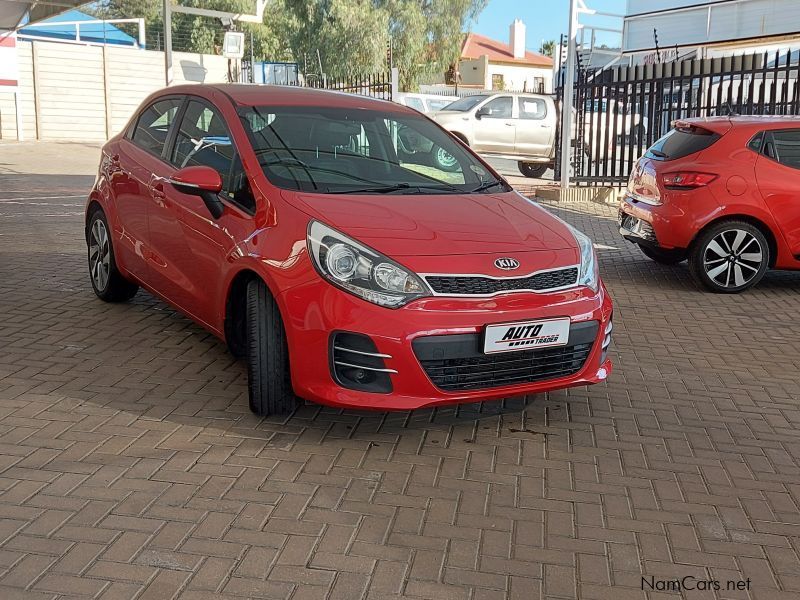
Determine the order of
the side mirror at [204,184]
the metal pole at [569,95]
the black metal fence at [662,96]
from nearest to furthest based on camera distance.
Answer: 1. the side mirror at [204,184]
2. the black metal fence at [662,96]
3. the metal pole at [569,95]

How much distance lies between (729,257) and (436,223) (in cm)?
441

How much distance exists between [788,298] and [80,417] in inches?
238

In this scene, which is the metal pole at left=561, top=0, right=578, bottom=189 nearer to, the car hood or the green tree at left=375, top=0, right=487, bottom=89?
the car hood

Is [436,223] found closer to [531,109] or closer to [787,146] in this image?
[787,146]

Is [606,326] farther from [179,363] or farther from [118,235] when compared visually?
[118,235]

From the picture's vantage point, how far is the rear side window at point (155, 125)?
5.73 metres

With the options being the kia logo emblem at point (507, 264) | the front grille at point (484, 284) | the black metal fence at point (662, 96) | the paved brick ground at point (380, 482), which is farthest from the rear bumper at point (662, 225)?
the black metal fence at point (662, 96)

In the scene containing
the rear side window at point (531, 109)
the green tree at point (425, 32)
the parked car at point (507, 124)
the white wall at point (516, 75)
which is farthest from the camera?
the white wall at point (516, 75)

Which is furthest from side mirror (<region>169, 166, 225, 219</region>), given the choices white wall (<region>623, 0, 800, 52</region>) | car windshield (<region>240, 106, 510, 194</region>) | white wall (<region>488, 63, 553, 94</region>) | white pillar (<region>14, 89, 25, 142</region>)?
white wall (<region>488, 63, 553, 94</region>)

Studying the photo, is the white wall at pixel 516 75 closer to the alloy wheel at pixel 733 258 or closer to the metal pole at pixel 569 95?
the metal pole at pixel 569 95

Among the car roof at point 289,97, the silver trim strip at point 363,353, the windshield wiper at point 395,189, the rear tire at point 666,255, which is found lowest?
the rear tire at point 666,255

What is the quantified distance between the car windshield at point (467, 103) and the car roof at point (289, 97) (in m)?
14.4

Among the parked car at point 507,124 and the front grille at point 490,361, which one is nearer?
the front grille at point 490,361

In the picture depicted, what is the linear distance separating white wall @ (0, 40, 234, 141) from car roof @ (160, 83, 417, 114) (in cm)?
2238
